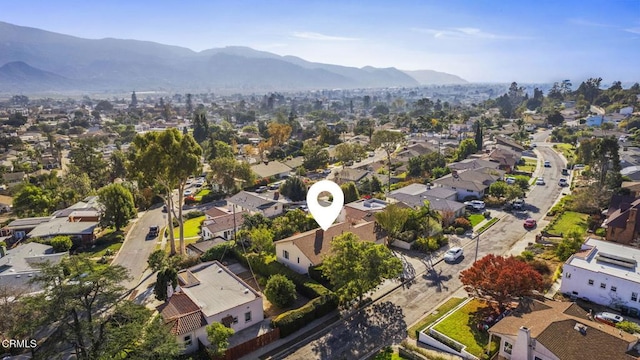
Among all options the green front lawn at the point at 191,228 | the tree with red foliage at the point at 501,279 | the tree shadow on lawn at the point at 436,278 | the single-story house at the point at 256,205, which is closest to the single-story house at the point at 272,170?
the single-story house at the point at 256,205

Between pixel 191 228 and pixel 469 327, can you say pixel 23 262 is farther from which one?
pixel 469 327

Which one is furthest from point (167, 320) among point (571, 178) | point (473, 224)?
point (571, 178)

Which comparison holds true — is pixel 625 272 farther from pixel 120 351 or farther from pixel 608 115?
pixel 608 115

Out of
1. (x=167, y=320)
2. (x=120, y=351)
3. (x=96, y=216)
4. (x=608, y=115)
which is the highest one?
(x=608, y=115)

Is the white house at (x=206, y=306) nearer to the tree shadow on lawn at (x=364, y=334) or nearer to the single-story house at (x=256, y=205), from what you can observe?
the tree shadow on lawn at (x=364, y=334)

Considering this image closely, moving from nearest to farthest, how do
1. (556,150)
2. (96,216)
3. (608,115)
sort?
(96,216) < (556,150) < (608,115)

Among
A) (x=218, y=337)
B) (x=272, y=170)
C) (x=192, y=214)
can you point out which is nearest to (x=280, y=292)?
(x=218, y=337)
